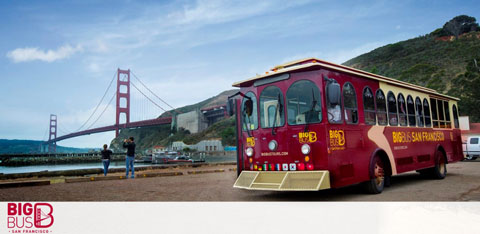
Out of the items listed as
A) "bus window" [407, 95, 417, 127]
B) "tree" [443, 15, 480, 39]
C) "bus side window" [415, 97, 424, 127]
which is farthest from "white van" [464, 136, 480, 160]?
"tree" [443, 15, 480, 39]

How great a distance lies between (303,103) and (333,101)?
749 mm

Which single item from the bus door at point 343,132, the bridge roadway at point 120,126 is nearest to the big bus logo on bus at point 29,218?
the bus door at point 343,132

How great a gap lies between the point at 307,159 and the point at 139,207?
327 centimetres

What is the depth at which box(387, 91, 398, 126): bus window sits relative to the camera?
27.5 feet

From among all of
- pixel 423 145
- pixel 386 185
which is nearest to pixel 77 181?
pixel 386 185

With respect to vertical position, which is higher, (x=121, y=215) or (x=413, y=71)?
(x=413, y=71)

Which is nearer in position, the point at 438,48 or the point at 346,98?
the point at 346,98

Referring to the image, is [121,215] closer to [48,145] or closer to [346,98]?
[346,98]

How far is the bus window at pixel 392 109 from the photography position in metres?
8.37

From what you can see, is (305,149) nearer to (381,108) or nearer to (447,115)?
(381,108)

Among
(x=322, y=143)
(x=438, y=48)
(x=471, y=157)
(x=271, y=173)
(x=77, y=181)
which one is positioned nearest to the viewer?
(x=322, y=143)

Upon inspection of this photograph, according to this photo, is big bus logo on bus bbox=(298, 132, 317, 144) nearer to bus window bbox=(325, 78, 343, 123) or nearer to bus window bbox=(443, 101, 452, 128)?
bus window bbox=(325, 78, 343, 123)

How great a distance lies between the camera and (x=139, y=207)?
6.50 meters

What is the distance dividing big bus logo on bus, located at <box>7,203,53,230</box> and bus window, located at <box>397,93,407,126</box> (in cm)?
785
